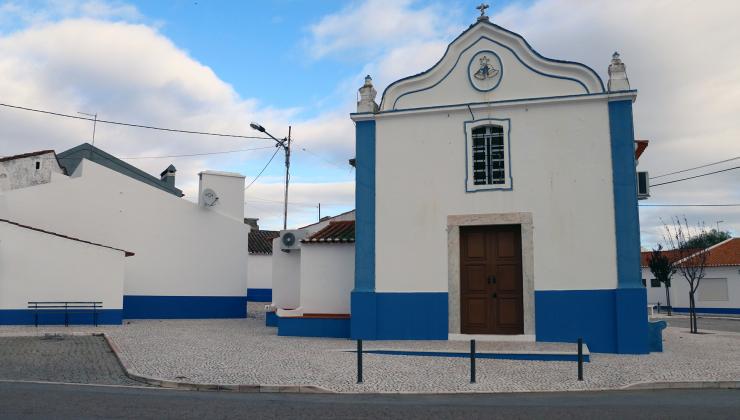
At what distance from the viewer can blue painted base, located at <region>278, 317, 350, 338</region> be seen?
53.1 feet

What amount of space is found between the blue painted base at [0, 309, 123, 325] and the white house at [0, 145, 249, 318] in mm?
2585

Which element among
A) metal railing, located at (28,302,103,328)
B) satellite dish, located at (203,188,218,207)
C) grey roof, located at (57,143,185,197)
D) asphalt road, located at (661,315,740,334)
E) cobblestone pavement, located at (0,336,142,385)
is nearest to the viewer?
cobblestone pavement, located at (0,336,142,385)

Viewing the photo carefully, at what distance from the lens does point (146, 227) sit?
75.6ft

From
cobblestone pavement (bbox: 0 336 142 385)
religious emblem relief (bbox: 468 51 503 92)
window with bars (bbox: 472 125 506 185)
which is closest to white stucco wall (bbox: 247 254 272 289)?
cobblestone pavement (bbox: 0 336 142 385)

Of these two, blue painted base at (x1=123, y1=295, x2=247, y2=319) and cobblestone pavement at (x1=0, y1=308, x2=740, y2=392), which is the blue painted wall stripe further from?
blue painted base at (x1=123, y1=295, x2=247, y2=319)

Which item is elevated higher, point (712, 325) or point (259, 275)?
point (259, 275)

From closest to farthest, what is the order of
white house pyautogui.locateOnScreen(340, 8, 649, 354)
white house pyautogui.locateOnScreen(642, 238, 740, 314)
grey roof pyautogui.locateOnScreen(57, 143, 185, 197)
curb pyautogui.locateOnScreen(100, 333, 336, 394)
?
curb pyautogui.locateOnScreen(100, 333, 336, 394), white house pyautogui.locateOnScreen(340, 8, 649, 354), grey roof pyautogui.locateOnScreen(57, 143, 185, 197), white house pyautogui.locateOnScreen(642, 238, 740, 314)

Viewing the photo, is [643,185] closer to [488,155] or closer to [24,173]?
[488,155]

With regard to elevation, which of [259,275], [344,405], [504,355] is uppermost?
[259,275]

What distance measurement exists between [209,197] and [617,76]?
595 inches

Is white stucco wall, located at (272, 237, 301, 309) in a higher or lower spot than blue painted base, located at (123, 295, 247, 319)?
higher

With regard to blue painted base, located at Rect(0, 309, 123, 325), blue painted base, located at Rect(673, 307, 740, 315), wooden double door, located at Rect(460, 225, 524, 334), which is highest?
wooden double door, located at Rect(460, 225, 524, 334)

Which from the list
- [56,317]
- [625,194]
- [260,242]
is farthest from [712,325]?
[260,242]

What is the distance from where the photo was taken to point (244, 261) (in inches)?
977
